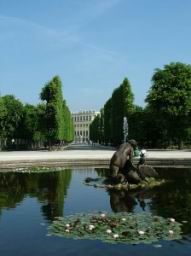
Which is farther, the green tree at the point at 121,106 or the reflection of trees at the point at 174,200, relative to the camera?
the green tree at the point at 121,106

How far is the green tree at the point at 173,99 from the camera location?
62.0 meters

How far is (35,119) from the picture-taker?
84.0 m

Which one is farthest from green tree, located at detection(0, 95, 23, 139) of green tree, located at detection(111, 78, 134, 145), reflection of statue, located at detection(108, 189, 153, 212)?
reflection of statue, located at detection(108, 189, 153, 212)

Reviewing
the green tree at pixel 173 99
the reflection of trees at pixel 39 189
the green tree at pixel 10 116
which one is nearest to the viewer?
the reflection of trees at pixel 39 189

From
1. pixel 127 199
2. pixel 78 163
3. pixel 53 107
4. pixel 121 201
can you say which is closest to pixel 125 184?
pixel 127 199

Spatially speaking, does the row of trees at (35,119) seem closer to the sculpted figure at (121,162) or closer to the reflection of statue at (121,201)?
the sculpted figure at (121,162)

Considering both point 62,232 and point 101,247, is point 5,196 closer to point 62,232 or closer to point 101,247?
point 62,232

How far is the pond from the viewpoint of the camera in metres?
10.1

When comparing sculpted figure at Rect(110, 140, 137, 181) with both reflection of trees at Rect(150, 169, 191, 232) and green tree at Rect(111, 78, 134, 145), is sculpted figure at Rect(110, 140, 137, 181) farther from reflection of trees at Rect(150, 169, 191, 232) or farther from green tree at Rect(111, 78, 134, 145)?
green tree at Rect(111, 78, 134, 145)

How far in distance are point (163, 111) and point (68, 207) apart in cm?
4845

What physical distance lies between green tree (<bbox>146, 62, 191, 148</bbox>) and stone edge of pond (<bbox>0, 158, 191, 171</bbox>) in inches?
1139

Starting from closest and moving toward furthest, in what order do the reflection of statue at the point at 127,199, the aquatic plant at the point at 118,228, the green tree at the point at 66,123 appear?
the aquatic plant at the point at 118,228 → the reflection of statue at the point at 127,199 → the green tree at the point at 66,123

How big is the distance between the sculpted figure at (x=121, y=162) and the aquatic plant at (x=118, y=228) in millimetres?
6793

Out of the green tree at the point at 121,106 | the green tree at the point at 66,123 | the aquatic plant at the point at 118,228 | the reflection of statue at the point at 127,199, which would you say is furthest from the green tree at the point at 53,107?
the aquatic plant at the point at 118,228
